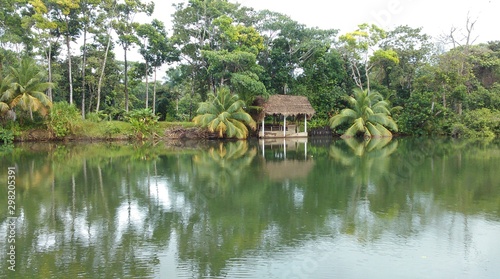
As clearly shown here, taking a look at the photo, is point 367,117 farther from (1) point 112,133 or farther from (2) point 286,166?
(1) point 112,133

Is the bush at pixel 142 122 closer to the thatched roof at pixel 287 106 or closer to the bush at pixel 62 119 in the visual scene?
the bush at pixel 62 119

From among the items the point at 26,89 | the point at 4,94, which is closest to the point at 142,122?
the point at 26,89

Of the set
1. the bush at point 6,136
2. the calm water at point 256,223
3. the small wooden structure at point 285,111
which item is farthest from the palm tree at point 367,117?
the bush at point 6,136

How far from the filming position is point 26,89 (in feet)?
67.0

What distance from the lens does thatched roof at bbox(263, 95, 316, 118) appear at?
2495 centimetres

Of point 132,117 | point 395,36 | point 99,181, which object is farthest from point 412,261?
point 395,36

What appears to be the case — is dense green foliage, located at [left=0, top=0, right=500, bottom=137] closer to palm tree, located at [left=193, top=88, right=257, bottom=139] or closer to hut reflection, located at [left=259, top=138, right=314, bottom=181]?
palm tree, located at [left=193, top=88, right=257, bottom=139]

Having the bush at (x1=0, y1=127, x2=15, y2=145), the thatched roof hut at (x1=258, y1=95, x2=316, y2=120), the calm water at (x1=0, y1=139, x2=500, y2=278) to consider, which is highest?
the thatched roof hut at (x1=258, y1=95, x2=316, y2=120)

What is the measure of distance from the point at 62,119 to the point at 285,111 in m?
13.0

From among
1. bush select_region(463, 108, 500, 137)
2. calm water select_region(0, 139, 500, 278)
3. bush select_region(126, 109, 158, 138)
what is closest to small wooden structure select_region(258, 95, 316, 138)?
bush select_region(126, 109, 158, 138)

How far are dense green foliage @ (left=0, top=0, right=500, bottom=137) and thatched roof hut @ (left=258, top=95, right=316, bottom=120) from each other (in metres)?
0.96

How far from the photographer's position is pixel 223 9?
27047 mm

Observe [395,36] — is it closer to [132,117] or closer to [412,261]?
[132,117]

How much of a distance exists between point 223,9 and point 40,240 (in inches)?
945
